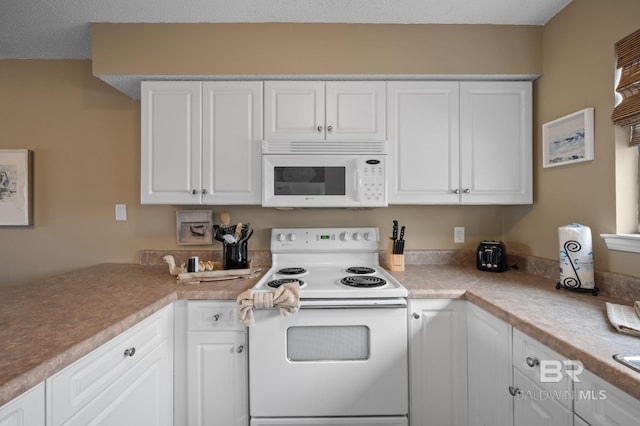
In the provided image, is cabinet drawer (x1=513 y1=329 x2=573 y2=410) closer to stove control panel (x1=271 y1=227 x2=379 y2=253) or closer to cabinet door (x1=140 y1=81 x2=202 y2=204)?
stove control panel (x1=271 y1=227 x2=379 y2=253)

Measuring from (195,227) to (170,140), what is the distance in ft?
2.05

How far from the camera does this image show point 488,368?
1.30 meters

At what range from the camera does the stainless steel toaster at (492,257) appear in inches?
72.4

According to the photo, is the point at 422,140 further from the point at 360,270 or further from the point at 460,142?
the point at 360,270

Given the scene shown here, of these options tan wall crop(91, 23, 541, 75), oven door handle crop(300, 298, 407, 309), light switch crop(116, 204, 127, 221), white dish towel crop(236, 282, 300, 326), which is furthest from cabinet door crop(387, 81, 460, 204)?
light switch crop(116, 204, 127, 221)

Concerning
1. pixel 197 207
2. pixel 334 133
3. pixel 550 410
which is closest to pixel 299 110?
pixel 334 133

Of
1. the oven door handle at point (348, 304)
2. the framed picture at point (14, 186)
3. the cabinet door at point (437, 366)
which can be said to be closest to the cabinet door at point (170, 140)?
the oven door handle at point (348, 304)

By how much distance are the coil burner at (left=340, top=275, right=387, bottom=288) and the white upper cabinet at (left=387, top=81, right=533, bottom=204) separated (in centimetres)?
51

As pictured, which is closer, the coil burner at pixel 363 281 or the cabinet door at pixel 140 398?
the cabinet door at pixel 140 398

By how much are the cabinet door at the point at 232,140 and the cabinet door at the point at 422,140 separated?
32.6 inches

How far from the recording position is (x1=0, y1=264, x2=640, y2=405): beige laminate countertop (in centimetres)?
76

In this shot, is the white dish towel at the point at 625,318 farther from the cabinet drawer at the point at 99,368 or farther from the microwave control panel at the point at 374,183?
the cabinet drawer at the point at 99,368

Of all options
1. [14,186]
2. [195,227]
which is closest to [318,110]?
[195,227]

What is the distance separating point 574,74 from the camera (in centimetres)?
154
